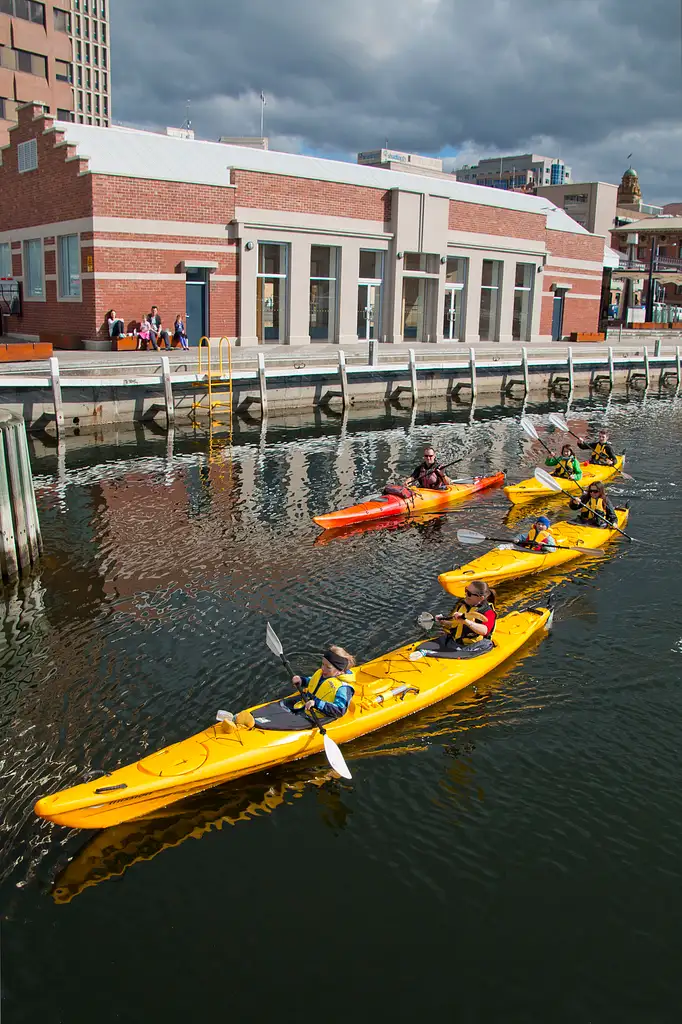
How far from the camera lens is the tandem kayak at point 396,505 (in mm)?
17328

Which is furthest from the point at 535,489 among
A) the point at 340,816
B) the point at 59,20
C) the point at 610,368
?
the point at 59,20

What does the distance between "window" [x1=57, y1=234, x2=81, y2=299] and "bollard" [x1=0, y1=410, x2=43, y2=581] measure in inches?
738

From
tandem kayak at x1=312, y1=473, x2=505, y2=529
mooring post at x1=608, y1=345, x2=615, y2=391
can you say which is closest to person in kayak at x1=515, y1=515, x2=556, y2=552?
tandem kayak at x1=312, y1=473, x2=505, y2=529

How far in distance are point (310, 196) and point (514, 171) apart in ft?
511

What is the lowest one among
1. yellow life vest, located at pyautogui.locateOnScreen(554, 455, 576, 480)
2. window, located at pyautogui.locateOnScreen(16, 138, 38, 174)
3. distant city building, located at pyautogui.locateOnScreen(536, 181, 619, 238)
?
yellow life vest, located at pyautogui.locateOnScreen(554, 455, 576, 480)

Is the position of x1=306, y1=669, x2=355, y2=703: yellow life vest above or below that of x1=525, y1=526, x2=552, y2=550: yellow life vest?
below

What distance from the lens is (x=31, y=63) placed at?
2387 inches

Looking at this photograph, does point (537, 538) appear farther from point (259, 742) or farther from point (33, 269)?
point (33, 269)

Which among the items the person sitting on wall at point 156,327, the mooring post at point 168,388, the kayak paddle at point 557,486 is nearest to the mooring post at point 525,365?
the person sitting on wall at point 156,327

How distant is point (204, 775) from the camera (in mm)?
8414

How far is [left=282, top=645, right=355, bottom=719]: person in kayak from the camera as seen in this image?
9.41 m

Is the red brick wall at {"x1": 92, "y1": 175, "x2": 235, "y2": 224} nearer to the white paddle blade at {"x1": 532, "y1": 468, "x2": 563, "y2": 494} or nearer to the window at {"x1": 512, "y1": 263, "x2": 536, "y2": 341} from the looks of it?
the window at {"x1": 512, "y1": 263, "x2": 536, "y2": 341}

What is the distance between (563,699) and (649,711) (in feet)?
3.26

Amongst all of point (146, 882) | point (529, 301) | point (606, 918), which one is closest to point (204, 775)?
point (146, 882)
